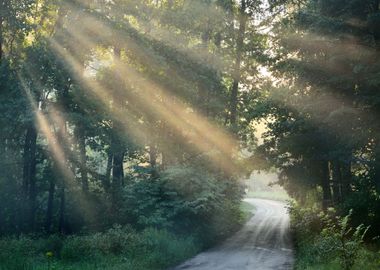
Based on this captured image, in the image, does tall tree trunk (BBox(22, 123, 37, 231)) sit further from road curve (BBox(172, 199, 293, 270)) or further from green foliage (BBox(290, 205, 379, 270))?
green foliage (BBox(290, 205, 379, 270))

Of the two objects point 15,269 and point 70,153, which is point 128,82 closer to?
point 70,153

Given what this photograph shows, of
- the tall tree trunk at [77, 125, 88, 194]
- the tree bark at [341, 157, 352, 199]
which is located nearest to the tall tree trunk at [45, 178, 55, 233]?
the tall tree trunk at [77, 125, 88, 194]

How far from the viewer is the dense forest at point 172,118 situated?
18266 millimetres

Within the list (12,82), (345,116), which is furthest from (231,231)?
(12,82)

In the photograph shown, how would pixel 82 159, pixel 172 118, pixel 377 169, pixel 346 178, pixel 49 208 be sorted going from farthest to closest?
pixel 172 118, pixel 49 208, pixel 82 159, pixel 346 178, pixel 377 169

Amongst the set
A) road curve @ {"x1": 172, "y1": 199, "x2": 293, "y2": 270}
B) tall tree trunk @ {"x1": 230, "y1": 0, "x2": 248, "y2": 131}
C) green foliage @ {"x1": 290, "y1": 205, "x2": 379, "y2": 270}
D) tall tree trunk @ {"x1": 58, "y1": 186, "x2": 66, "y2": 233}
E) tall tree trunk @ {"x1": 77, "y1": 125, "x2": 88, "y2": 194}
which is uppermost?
tall tree trunk @ {"x1": 230, "y1": 0, "x2": 248, "y2": 131}

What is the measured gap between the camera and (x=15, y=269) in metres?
14.0

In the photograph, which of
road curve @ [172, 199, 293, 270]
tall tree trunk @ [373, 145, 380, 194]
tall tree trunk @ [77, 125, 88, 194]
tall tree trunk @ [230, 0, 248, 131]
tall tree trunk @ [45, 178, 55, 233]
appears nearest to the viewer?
tall tree trunk @ [373, 145, 380, 194]

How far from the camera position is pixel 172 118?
29.8 m

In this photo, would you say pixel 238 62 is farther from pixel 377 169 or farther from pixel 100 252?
pixel 100 252

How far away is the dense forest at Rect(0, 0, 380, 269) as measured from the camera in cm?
1827

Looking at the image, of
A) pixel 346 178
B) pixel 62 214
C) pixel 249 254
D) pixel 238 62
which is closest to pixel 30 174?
pixel 62 214

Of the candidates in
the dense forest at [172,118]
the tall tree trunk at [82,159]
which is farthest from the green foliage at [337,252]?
the tall tree trunk at [82,159]

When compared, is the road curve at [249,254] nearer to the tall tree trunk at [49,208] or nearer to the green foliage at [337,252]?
the green foliage at [337,252]
